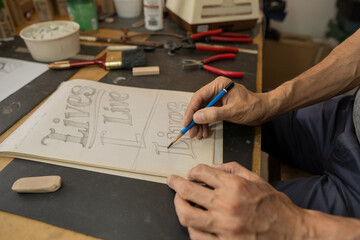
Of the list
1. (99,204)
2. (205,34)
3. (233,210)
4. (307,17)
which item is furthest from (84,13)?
(307,17)

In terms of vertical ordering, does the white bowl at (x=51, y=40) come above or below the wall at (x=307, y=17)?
above

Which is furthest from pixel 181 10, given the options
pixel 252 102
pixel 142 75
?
pixel 252 102

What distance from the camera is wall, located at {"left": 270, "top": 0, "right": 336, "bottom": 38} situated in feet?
6.40

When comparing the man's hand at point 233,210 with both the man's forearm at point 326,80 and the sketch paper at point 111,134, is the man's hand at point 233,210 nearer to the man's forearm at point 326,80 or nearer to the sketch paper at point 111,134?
the sketch paper at point 111,134

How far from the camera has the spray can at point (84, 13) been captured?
102cm

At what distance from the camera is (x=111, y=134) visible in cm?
57

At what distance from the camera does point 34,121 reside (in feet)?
1.97

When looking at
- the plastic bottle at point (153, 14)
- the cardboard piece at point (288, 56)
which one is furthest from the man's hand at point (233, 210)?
the cardboard piece at point (288, 56)

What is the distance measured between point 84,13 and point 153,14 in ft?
0.96

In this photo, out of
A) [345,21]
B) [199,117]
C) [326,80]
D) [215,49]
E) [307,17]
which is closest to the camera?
[199,117]

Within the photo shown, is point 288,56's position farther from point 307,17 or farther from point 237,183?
point 237,183

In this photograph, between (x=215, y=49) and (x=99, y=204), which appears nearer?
(x=99, y=204)

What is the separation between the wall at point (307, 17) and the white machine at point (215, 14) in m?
A: 1.17

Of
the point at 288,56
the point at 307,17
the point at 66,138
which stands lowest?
the point at 288,56
